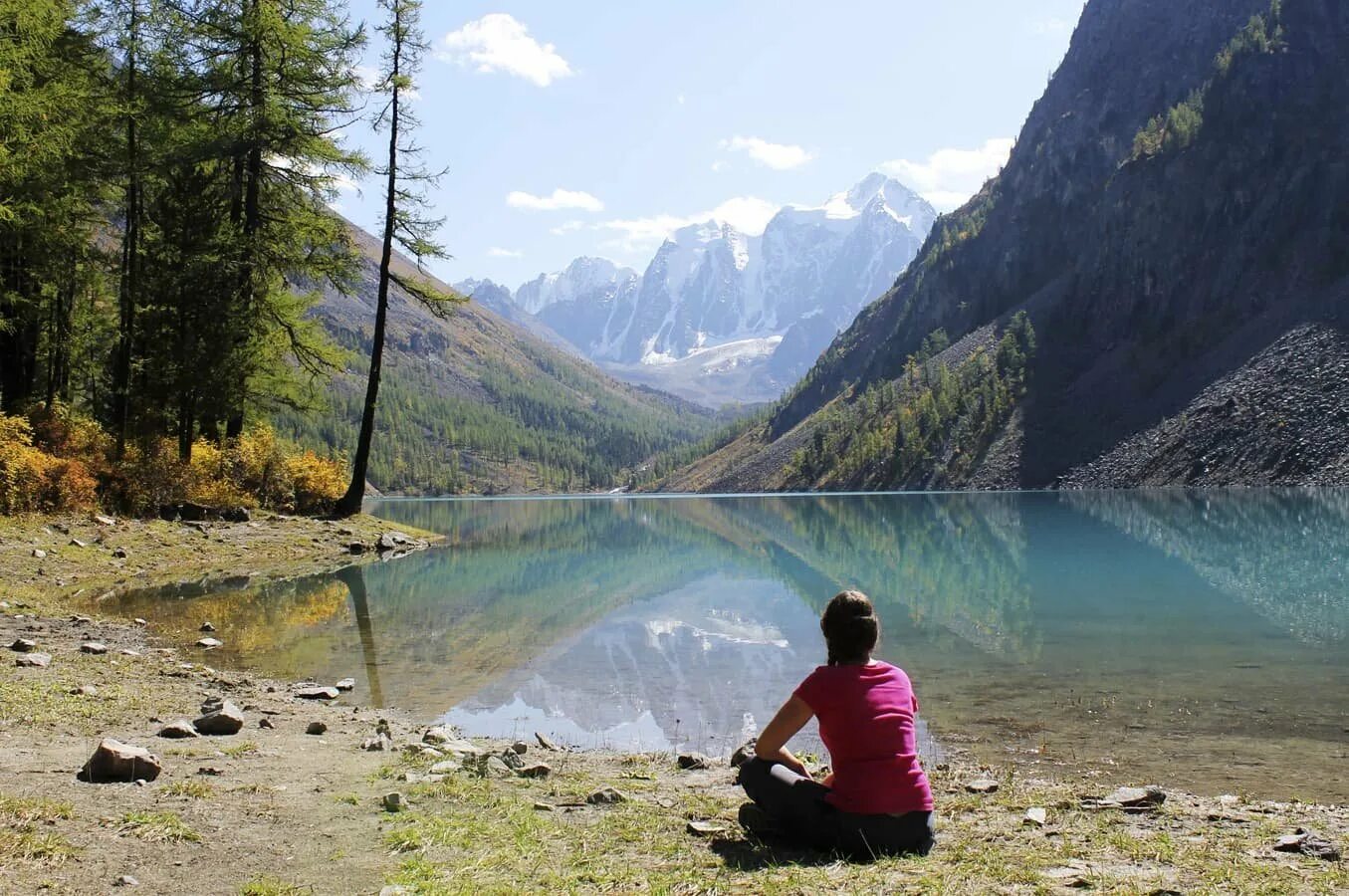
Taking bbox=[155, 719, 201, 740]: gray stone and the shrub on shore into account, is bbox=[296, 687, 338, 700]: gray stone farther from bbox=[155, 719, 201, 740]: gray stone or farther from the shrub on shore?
the shrub on shore

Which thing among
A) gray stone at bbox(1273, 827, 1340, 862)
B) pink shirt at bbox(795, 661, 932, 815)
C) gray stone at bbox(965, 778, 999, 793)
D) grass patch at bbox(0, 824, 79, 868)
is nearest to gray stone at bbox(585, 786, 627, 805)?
pink shirt at bbox(795, 661, 932, 815)

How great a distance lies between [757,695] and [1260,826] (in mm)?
7221

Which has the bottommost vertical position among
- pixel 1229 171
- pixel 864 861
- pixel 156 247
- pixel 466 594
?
pixel 466 594

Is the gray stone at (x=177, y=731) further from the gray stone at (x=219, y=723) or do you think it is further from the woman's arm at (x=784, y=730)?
the woman's arm at (x=784, y=730)

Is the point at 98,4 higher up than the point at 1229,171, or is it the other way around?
the point at 1229,171

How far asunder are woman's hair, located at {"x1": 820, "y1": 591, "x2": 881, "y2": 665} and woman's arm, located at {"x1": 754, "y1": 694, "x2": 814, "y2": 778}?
48 cm

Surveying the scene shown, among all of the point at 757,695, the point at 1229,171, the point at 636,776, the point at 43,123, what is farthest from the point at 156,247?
the point at 1229,171

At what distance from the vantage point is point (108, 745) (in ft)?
23.1

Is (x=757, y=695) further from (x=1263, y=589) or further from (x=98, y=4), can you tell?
(x=98, y=4)

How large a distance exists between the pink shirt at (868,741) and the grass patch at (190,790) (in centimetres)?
442

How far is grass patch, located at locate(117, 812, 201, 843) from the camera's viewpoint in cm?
590

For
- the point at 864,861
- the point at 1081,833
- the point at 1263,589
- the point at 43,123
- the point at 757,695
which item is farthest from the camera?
the point at 43,123

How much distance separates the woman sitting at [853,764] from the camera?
248 inches

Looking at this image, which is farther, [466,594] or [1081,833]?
[466,594]
